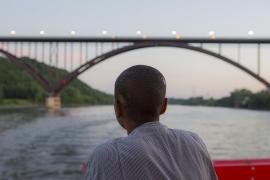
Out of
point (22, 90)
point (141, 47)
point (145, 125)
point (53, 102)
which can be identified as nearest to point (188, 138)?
point (145, 125)

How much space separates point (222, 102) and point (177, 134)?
419 ft

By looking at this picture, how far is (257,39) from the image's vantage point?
4641 cm

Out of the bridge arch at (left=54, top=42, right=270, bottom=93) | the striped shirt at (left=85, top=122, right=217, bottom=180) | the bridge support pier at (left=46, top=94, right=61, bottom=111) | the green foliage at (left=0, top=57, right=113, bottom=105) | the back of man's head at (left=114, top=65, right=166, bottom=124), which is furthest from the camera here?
the green foliage at (left=0, top=57, right=113, bottom=105)

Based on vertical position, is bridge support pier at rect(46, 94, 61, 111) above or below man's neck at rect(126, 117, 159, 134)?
below

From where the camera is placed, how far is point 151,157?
152cm

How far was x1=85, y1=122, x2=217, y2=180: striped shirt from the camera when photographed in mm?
1482

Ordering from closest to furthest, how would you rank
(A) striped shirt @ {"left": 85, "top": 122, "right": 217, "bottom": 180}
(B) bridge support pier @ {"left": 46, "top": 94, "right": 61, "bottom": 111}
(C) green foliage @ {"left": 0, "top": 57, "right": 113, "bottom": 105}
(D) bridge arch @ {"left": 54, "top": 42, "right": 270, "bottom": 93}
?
(A) striped shirt @ {"left": 85, "top": 122, "right": 217, "bottom": 180}
(D) bridge arch @ {"left": 54, "top": 42, "right": 270, "bottom": 93}
(B) bridge support pier @ {"left": 46, "top": 94, "right": 61, "bottom": 111}
(C) green foliage @ {"left": 0, "top": 57, "right": 113, "bottom": 105}

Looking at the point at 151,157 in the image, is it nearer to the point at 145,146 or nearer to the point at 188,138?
the point at 145,146

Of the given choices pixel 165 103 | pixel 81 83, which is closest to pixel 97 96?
pixel 81 83

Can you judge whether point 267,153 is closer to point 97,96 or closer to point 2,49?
point 2,49

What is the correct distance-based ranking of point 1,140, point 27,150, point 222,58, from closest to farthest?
point 27,150, point 1,140, point 222,58

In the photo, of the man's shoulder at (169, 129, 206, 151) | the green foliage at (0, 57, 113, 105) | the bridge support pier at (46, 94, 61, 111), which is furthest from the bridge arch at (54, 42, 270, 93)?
the man's shoulder at (169, 129, 206, 151)

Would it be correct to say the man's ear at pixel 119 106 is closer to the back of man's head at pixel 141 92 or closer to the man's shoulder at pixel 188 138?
the back of man's head at pixel 141 92

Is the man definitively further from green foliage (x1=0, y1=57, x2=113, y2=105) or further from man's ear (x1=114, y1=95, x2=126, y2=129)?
green foliage (x1=0, y1=57, x2=113, y2=105)
